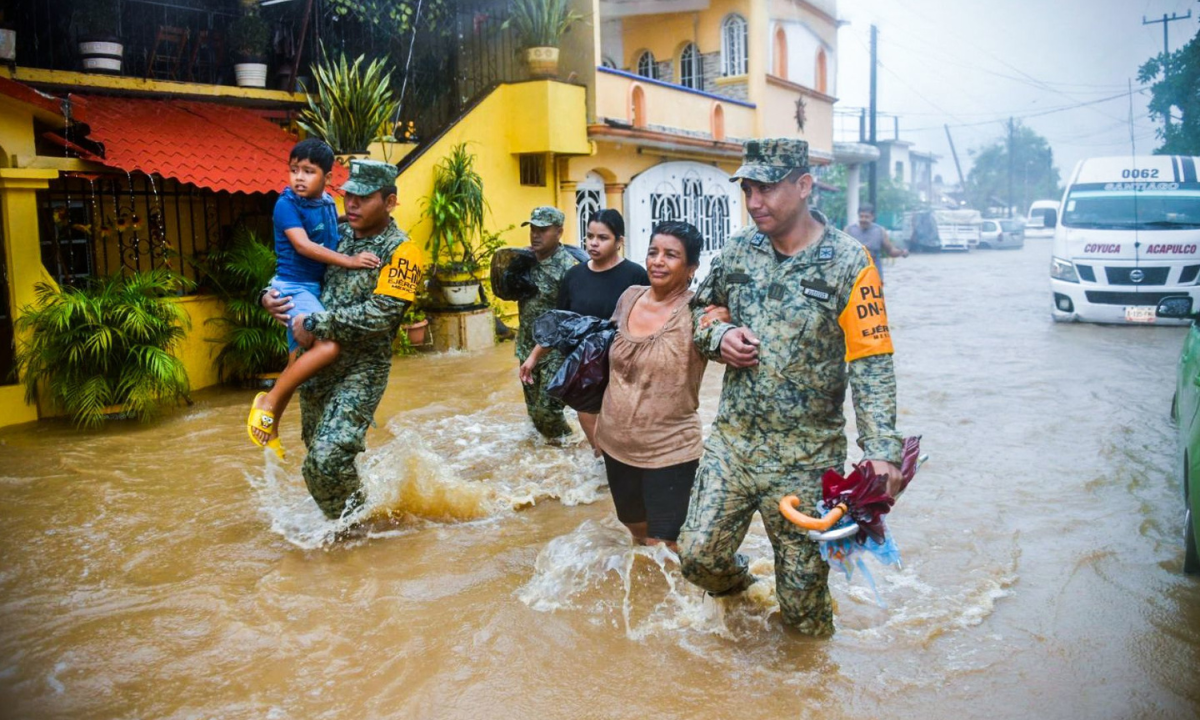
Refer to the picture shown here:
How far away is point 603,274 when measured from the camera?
19.3ft

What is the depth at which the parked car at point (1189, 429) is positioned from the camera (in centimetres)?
454

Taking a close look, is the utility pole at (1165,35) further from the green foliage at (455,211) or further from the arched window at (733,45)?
the green foliage at (455,211)

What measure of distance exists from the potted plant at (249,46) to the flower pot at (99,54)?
1.60 metres

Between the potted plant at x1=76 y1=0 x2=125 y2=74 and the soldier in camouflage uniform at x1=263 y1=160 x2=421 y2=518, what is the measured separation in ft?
21.4

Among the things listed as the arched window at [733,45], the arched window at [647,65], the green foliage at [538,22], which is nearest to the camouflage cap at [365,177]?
the green foliage at [538,22]

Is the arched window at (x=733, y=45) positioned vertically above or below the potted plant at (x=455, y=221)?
above

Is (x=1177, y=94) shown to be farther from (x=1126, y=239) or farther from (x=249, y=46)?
(x=249, y=46)

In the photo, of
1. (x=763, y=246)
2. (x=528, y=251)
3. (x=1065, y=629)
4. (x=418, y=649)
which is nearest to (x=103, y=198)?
(x=528, y=251)

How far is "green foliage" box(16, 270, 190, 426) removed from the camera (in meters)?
8.30

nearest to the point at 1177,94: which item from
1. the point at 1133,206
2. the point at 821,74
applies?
the point at 1133,206

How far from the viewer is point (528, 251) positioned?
7227mm

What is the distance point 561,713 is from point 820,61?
20643 millimetres

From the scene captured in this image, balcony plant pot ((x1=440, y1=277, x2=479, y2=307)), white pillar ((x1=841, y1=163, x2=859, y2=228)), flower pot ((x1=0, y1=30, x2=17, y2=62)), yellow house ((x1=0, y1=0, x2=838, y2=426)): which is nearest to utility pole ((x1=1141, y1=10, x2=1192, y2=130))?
yellow house ((x1=0, y1=0, x2=838, y2=426))

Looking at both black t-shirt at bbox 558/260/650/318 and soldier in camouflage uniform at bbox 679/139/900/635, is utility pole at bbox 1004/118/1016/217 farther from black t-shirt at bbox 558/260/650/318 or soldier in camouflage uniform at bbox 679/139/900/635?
soldier in camouflage uniform at bbox 679/139/900/635
